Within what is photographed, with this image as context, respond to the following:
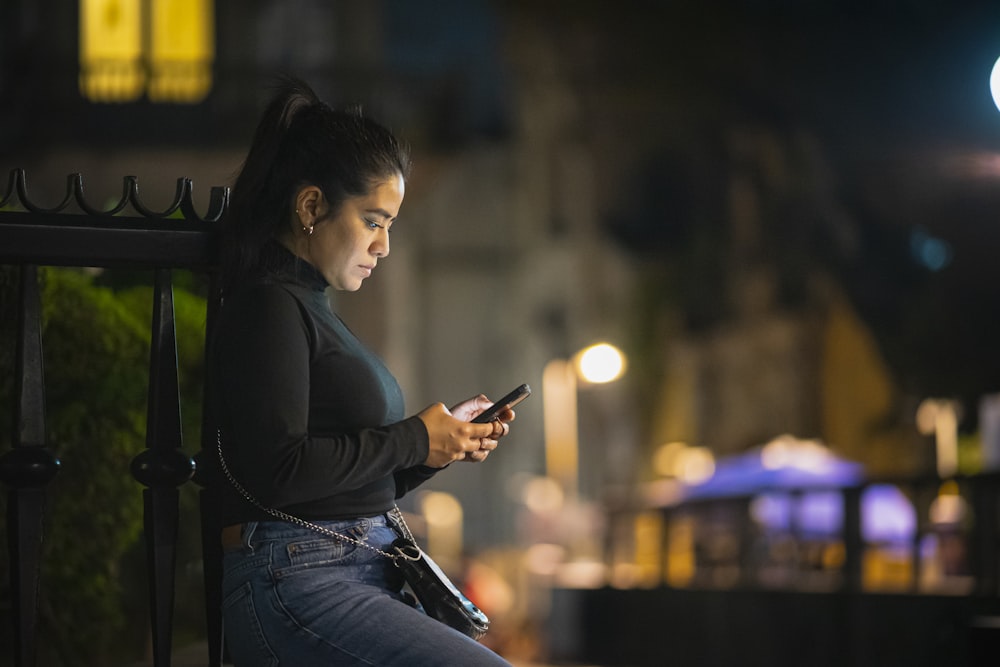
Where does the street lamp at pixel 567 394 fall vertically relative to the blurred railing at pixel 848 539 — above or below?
above

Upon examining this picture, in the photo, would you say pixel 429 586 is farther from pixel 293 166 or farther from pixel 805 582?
pixel 805 582

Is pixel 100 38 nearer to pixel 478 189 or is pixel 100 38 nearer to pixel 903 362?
pixel 903 362

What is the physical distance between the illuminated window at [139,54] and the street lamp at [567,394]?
942 centimetres

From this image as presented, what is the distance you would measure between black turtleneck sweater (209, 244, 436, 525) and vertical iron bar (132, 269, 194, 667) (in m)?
0.33

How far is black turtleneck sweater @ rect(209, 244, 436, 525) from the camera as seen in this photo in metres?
2.97

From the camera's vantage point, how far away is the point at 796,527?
46.8 feet

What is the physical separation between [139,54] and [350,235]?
14731 mm

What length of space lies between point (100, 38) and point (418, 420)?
15476 mm

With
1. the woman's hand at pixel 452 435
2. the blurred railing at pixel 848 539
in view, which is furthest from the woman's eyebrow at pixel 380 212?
the blurred railing at pixel 848 539

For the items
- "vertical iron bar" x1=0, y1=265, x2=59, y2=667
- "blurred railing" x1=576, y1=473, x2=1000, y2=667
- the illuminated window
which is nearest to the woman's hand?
"vertical iron bar" x1=0, y1=265, x2=59, y2=667

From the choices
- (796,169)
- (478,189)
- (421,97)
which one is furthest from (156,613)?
(478,189)

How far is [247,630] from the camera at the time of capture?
120 inches

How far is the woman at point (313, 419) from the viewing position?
299 cm

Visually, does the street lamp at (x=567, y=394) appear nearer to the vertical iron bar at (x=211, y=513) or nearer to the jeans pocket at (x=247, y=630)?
the vertical iron bar at (x=211, y=513)
